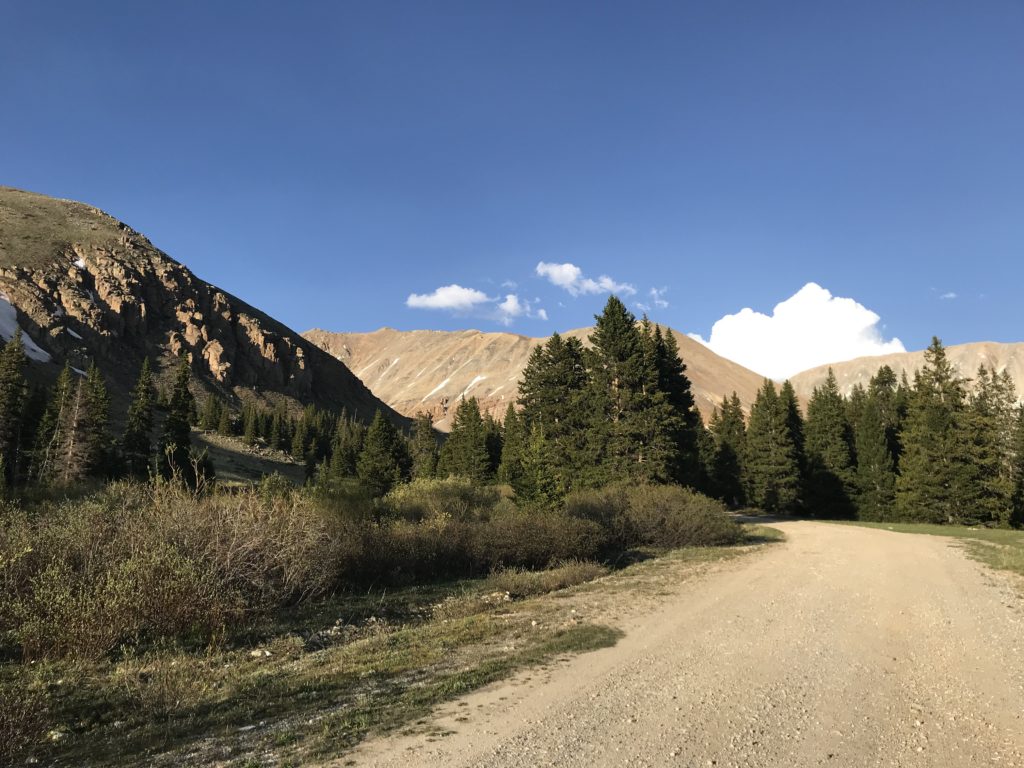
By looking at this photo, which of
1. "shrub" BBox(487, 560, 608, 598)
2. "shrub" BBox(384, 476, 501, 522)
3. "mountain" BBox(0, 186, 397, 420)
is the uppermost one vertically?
"mountain" BBox(0, 186, 397, 420)

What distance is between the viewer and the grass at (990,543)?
59.1ft

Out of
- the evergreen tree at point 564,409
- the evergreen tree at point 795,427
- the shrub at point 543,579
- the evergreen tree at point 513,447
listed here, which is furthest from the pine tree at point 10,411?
the evergreen tree at point 795,427

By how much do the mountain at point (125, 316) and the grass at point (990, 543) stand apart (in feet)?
369

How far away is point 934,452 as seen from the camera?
38.2 metres

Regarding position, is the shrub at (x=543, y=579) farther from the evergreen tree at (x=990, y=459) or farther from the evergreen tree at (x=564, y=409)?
the evergreen tree at (x=990, y=459)

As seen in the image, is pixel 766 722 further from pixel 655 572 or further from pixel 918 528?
pixel 918 528

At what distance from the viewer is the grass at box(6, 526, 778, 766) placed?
18.8 ft

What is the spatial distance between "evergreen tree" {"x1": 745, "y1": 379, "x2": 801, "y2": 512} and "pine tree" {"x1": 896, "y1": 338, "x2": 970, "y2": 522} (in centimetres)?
768

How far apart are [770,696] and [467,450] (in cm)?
5159

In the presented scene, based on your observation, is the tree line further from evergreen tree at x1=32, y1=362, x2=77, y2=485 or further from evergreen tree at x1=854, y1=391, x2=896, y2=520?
evergreen tree at x1=32, y1=362, x2=77, y2=485

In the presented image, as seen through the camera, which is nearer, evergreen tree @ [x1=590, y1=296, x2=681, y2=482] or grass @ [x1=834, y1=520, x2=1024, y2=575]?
grass @ [x1=834, y1=520, x2=1024, y2=575]

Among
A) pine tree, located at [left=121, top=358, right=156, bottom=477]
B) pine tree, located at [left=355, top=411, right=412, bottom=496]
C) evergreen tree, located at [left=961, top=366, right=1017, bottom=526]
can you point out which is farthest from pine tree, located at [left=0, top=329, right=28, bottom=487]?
evergreen tree, located at [left=961, top=366, right=1017, bottom=526]

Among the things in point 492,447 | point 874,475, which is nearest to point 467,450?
point 492,447

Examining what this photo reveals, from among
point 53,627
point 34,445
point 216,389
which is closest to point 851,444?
point 53,627
